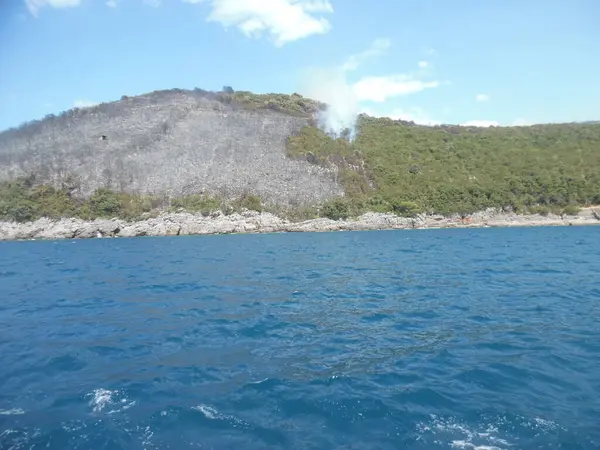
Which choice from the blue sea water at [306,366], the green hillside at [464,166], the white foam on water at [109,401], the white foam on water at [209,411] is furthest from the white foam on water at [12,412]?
the green hillside at [464,166]

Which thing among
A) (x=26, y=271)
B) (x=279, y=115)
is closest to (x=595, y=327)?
(x=26, y=271)

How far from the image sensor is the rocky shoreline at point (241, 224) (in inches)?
3078

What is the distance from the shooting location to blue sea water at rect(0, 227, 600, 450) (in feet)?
23.7

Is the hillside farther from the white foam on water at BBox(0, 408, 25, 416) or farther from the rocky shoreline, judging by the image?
the white foam on water at BBox(0, 408, 25, 416)

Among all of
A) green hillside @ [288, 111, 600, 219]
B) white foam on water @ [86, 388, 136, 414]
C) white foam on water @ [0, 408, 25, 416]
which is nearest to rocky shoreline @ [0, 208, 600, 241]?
green hillside @ [288, 111, 600, 219]

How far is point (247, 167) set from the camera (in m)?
101

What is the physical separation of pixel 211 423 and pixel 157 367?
3.32 m

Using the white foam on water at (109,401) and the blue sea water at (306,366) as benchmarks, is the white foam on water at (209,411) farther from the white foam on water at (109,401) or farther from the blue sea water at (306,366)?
the white foam on water at (109,401)

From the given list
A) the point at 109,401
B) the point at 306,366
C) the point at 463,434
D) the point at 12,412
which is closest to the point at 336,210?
the point at 306,366

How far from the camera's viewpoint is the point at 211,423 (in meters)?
7.50

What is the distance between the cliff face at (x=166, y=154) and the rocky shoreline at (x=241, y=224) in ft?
36.1

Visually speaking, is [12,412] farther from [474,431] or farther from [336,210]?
[336,210]

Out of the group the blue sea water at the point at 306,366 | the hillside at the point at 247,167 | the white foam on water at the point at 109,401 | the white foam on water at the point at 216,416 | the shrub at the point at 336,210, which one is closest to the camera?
the blue sea water at the point at 306,366

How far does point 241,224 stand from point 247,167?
72.9ft
